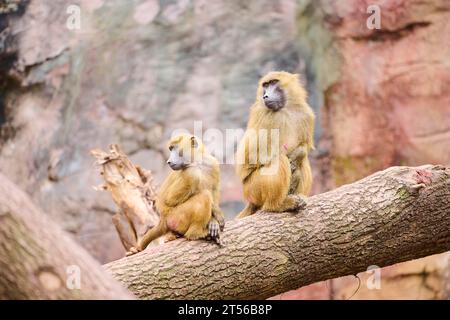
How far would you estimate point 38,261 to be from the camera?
378 cm

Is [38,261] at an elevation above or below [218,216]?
above

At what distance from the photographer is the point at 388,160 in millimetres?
11430

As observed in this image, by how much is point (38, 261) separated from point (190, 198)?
2.86 meters

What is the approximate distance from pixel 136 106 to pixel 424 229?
6.12 metres

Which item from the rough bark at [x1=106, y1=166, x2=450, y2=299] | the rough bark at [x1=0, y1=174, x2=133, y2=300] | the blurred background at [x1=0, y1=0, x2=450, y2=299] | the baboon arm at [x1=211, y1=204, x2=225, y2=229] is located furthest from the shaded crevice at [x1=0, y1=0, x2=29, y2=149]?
the rough bark at [x1=0, y1=174, x2=133, y2=300]

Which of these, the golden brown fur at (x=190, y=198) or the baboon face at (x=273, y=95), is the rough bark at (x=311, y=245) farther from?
the baboon face at (x=273, y=95)

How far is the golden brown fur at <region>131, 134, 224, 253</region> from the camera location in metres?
6.41

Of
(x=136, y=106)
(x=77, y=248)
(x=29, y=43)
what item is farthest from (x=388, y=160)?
(x=77, y=248)

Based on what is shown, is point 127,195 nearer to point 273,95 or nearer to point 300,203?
point 273,95

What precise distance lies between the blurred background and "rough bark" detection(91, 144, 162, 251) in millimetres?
3022

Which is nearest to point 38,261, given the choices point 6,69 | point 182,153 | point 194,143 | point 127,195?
point 182,153

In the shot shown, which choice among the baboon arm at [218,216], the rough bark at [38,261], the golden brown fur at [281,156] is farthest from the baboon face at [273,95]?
the rough bark at [38,261]

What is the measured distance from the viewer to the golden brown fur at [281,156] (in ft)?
22.5

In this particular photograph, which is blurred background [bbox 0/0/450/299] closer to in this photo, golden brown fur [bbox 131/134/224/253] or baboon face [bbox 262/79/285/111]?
baboon face [bbox 262/79/285/111]
